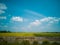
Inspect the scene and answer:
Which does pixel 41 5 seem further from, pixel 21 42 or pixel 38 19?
pixel 21 42

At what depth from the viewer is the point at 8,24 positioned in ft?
8.96

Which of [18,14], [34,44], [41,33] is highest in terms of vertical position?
[18,14]

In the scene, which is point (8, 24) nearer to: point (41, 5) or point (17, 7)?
point (17, 7)

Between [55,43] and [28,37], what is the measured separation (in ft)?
1.82

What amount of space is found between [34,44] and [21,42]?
26 cm

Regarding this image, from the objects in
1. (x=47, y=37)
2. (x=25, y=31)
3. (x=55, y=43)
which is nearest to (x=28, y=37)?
(x=25, y=31)

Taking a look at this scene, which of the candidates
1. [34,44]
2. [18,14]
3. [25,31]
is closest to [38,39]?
[34,44]

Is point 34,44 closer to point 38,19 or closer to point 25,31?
point 25,31

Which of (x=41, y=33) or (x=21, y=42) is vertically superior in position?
(x=41, y=33)

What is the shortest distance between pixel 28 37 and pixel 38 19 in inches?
16.5

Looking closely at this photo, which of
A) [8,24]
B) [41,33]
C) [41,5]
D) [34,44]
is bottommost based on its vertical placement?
[34,44]

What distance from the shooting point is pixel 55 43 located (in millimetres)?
2688

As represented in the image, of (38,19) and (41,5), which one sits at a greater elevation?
(41,5)

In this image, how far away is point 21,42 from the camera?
2.70m
